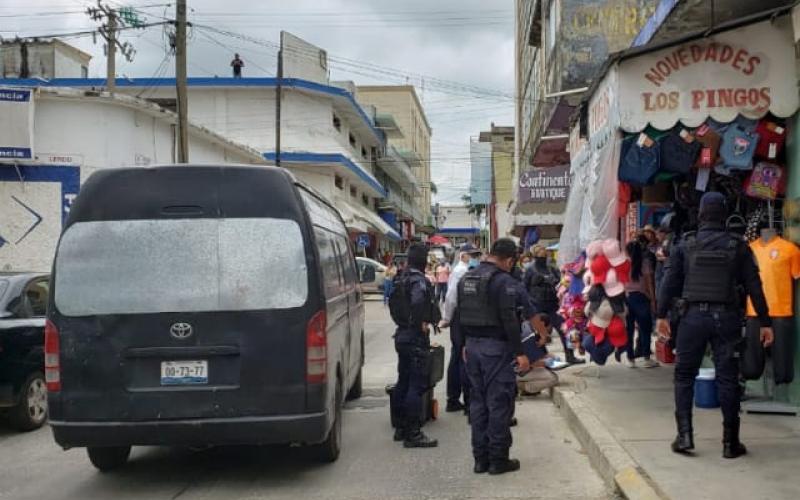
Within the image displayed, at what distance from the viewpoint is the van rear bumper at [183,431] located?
554 cm

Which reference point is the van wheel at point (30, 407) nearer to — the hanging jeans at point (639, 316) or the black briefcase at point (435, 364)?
the black briefcase at point (435, 364)

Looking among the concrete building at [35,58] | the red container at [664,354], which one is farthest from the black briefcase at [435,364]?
the concrete building at [35,58]

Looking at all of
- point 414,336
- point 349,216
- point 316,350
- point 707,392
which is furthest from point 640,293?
point 349,216

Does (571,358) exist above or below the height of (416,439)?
above

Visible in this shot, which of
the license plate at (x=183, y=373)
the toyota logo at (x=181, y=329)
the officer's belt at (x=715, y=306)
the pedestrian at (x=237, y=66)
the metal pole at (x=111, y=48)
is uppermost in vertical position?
the pedestrian at (x=237, y=66)

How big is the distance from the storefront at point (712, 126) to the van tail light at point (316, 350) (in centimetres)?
348

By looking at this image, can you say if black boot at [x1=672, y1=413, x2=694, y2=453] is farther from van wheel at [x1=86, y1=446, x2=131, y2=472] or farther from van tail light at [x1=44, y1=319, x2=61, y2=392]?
van tail light at [x1=44, y1=319, x2=61, y2=392]

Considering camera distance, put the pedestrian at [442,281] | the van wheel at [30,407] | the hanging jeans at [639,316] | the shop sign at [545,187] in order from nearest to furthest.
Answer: the van wheel at [30,407]
the hanging jeans at [639,316]
the shop sign at [545,187]
the pedestrian at [442,281]

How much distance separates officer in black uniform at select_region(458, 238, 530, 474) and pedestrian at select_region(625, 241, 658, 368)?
Result: 3.68 meters

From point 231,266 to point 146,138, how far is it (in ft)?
52.5

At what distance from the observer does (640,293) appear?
9.66 m

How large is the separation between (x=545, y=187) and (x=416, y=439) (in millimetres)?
15801

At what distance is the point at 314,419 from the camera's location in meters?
5.66

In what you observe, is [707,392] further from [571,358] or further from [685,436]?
[571,358]
